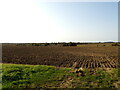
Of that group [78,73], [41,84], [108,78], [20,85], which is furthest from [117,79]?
[20,85]

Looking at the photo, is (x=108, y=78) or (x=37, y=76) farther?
(x=37, y=76)

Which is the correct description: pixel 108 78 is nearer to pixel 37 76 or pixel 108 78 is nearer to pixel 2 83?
pixel 37 76

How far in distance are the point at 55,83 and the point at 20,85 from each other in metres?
1.70

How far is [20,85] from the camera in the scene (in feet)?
19.7

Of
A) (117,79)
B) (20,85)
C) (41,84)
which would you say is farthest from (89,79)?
(20,85)

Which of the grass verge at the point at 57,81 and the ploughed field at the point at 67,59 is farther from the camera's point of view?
the ploughed field at the point at 67,59

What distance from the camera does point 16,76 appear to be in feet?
23.7

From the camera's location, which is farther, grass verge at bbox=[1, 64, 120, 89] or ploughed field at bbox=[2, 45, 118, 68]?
ploughed field at bbox=[2, 45, 118, 68]

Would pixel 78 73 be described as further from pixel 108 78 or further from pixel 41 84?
pixel 41 84

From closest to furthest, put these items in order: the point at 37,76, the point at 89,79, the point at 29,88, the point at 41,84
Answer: the point at 29,88, the point at 41,84, the point at 89,79, the point at 37,76

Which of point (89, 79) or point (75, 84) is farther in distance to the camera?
point (89, 79)

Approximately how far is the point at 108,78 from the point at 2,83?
5498 millimetres

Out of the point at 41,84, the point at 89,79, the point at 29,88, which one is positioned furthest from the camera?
the point at 89,79

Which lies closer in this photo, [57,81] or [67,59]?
[57,81]
